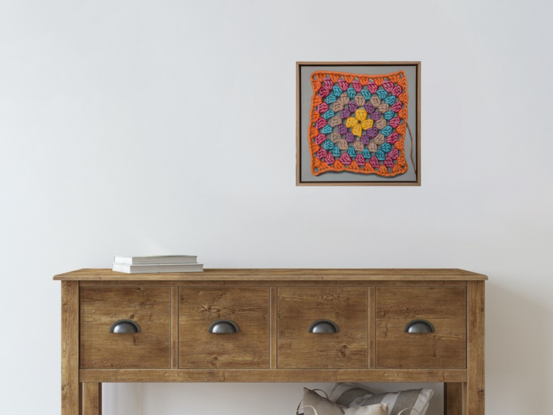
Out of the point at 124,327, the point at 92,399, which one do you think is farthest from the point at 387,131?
the point at 92,399

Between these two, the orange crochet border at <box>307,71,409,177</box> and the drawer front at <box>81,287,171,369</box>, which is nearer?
the drawer front at <box>81,287,171,369</box>

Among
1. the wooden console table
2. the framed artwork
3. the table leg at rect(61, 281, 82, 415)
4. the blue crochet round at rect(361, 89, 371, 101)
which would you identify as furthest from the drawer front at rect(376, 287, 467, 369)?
the table leg at rect(61, 281, 82, 415)

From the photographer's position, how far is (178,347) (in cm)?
184

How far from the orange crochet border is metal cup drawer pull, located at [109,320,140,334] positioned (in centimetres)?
97

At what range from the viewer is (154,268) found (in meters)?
1.90

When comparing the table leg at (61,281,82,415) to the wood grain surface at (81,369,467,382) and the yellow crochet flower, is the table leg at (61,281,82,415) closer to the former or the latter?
the wood grain surface at (81,369,467,382)

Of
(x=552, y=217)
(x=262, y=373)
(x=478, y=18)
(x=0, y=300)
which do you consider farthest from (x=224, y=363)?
(x=478, y=18)

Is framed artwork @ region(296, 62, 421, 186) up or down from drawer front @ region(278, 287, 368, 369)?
up

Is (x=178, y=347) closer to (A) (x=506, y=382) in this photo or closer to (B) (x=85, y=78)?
(B) (x=85, y=78)

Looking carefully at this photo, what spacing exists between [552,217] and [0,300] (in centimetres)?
239

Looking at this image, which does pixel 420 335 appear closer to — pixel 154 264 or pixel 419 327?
pixel 419 327

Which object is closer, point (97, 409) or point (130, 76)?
point (97, 409)

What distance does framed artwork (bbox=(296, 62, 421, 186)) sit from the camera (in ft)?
7.52

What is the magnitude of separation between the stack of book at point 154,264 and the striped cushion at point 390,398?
81 centimetres
